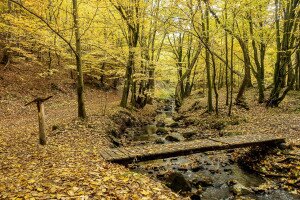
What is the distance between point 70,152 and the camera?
26.2ft

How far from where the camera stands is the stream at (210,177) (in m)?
6.87

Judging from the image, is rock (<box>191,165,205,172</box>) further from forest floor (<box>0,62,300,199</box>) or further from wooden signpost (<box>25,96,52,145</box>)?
wooden signpost (<box>25,96,52,145</box>)

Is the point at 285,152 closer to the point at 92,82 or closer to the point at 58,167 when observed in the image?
the point at 58,167

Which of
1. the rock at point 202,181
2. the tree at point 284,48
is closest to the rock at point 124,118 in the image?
the rock at point 202,181

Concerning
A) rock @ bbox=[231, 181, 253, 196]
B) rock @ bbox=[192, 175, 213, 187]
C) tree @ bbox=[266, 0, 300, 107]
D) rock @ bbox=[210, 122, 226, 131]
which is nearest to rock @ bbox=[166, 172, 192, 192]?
rock @ bbox=[192, 175, 213, 187]

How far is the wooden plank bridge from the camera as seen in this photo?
23.9 ft

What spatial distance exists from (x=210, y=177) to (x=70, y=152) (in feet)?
15.0

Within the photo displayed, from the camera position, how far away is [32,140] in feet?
30.0

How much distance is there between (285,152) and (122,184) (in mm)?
6473

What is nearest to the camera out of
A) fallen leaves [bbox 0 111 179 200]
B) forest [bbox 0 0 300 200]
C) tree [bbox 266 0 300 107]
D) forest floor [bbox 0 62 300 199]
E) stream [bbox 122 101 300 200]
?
fallen leaves [bbox 0 111 179 200]

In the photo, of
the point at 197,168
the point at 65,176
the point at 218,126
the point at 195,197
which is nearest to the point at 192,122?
the point at 218,126

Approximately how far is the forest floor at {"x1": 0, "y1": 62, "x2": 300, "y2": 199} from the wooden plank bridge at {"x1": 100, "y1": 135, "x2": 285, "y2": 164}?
1.25ft

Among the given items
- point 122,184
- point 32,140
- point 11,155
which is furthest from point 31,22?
point 122,184

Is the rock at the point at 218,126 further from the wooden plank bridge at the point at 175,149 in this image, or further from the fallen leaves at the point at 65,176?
the fallen leaves at the point at 65,176
